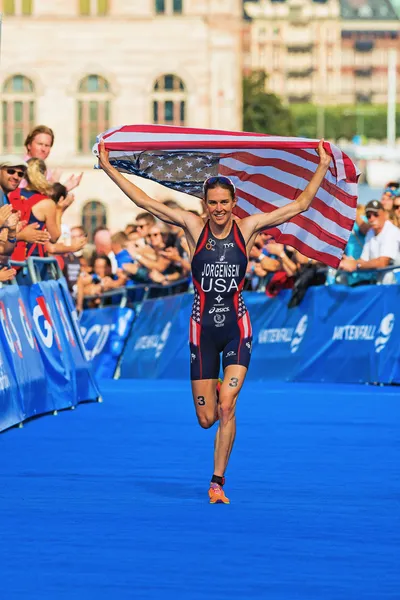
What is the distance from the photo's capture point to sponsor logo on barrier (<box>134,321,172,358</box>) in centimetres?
2119

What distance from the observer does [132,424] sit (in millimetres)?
13805

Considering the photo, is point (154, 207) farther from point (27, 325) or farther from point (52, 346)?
point (52, 346)

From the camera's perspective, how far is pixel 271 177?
474 inches

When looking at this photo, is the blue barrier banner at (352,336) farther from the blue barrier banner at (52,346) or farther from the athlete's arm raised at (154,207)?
the athlete's arm raised at (154,207)

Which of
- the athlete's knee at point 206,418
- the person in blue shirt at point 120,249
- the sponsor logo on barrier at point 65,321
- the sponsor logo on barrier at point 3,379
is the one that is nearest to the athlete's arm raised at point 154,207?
the athlete's knee at point 206,418

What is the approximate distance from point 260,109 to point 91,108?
28171 mm

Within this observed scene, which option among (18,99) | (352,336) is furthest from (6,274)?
(18,99)

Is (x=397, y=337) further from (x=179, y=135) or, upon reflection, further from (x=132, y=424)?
(x=179, y=135)

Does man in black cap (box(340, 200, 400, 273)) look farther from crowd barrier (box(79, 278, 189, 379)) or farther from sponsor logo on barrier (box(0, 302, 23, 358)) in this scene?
sponsor logo on barrier (box(0, 302, 23, 358))

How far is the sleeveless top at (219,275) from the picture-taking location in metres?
9.30

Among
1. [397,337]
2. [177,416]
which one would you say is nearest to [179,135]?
[177,416]

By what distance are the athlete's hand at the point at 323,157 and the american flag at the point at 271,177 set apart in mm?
1289

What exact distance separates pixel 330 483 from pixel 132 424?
4.31 m

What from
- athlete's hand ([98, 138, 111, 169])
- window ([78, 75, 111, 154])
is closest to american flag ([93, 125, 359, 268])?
athlete's hand ([98, 138, 111, 169])
